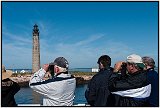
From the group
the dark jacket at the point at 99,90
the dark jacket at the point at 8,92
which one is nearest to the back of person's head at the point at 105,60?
the dark jacket at the point at 99,90

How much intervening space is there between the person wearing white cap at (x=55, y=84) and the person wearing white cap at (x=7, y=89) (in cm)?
30

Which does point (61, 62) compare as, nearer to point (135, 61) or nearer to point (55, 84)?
point (55, 84)

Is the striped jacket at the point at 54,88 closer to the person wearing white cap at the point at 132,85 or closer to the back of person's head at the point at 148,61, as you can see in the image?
the person wearing white cap at the point at 132,85

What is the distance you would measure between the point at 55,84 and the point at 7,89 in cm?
63

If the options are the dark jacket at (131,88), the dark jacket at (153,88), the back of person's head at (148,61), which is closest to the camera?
the dark jacket at (131,88)

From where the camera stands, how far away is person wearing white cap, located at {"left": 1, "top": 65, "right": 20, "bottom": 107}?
4043 millimetres

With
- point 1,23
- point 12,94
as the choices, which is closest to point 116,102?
point 12,94

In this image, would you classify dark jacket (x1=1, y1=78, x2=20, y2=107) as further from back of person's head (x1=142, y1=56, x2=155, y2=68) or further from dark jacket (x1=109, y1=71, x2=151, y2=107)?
back of person's head (x1=142, y1=56, x2=155, y2=68)

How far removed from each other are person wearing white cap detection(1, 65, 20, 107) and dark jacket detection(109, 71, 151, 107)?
1.26 meters

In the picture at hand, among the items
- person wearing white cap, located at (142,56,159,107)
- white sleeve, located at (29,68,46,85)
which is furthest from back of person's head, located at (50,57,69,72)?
person wearing white cap, located at (142,56,159,107)

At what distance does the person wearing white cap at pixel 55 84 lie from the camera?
3965mm

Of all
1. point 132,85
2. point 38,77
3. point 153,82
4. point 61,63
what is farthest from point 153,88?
point 38,77

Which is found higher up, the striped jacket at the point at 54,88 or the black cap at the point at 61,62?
the black cap at the point at 61,62

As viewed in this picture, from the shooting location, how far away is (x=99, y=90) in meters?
4.07
